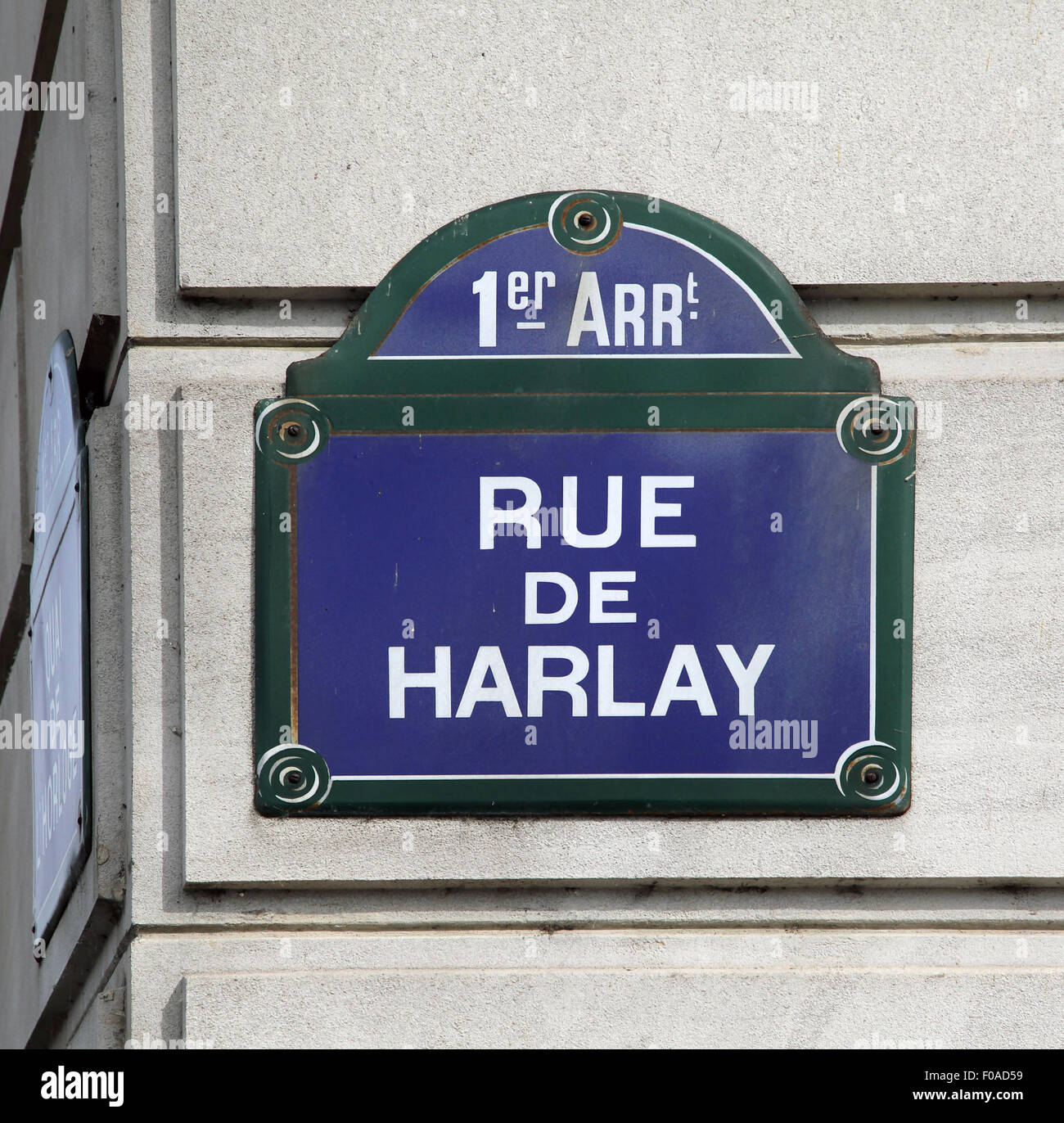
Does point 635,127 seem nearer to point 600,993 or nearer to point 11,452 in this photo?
point 600,993

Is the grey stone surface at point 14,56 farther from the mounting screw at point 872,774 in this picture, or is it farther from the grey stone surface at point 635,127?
the mounting screw at point 872,774

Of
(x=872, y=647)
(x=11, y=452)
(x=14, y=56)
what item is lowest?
(x=872, y=647)

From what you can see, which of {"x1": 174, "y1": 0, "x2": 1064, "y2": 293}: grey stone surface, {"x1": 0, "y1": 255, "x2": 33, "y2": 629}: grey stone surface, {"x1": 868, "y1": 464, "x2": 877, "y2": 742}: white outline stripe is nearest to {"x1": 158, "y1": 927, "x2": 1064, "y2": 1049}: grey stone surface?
{"x1": 868, "y1": 464, "x2": 877, "y2": 742}: white outline stripe

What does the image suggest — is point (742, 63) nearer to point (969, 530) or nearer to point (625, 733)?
point (969, 530)

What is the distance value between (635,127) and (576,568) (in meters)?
0.86

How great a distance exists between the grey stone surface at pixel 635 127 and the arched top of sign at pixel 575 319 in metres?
0.08

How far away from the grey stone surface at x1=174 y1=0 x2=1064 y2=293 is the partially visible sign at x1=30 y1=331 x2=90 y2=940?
24.3 inches

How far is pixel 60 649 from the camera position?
374 cm

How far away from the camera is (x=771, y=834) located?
315cm

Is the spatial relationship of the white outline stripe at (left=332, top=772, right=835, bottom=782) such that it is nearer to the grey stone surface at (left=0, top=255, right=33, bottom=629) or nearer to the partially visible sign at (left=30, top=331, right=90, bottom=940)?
the partially visible sign at (left=30, top=331, right=90, bottom=940)

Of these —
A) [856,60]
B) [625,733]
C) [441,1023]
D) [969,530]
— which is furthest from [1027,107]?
[441,1023]

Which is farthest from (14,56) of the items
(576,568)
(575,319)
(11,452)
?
(576,568)

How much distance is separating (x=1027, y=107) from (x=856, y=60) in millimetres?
343

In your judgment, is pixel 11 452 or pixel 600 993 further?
pixel 11 452
